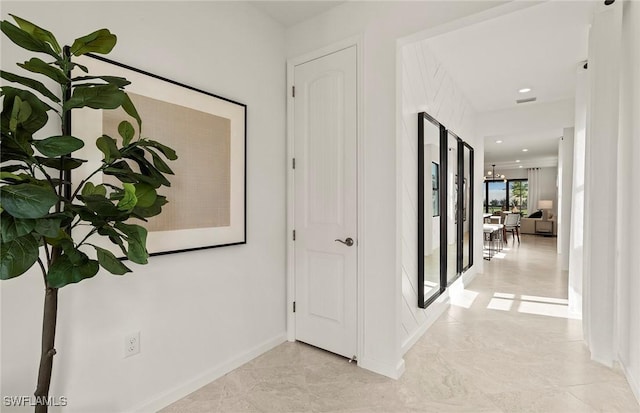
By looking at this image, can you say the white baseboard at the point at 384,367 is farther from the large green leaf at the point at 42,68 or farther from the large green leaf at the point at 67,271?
the large green leaf at the point at 42,68

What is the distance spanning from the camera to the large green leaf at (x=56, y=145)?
0.97 m

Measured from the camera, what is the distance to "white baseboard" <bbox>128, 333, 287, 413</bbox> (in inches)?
71.2

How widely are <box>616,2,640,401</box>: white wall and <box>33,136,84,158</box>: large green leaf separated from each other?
294 centimetres

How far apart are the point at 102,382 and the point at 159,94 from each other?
61.9 inches

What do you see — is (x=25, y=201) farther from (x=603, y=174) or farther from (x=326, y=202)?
(x=603, y=174)

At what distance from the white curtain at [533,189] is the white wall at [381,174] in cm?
1232

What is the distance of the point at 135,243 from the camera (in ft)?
3.64

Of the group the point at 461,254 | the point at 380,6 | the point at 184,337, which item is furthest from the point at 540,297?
the point at 184,337

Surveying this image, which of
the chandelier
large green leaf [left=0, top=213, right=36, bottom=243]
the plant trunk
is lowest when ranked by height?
the plant trunk

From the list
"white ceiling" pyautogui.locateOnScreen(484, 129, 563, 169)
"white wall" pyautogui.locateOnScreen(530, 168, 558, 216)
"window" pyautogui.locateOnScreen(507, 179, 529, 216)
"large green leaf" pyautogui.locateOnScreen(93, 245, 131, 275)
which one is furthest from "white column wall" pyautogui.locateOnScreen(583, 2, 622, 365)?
"window" pyautogui.locateOnScreen(507, 179, 529, 216)

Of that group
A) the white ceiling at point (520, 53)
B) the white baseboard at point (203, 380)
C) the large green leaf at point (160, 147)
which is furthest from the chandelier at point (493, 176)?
the large green leaf at point (160, 147)

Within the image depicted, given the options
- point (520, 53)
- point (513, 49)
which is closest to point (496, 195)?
point (520, 53)

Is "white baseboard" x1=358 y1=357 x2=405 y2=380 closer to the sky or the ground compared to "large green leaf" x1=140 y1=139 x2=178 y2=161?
closer to the ground

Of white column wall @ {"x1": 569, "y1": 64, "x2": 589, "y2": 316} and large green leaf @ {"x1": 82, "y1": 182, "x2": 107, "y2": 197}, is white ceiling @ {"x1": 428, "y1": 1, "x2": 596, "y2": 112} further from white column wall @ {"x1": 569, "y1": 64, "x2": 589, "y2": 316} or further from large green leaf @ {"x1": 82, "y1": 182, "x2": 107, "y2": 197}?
large green leaf @ {"x1": 82, "y1": 182, "x2": 107, "y2": 197}
